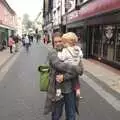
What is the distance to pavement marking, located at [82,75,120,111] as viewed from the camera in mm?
9533

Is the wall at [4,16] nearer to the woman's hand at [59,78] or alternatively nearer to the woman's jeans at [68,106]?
the woman's jeans at [68,106]

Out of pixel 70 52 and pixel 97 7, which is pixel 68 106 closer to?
pixel 70 52

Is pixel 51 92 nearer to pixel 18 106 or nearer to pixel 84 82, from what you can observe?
pixel 18 106

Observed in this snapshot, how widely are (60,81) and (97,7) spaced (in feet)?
57.2

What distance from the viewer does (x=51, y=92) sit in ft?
19.9

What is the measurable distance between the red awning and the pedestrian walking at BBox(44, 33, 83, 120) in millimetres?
12023

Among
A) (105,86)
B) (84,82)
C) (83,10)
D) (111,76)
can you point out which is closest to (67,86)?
(105,86)

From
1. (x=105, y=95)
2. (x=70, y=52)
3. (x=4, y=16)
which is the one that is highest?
(x=4, y=16)

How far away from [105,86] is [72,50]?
674cm

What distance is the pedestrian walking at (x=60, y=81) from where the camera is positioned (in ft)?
19.2

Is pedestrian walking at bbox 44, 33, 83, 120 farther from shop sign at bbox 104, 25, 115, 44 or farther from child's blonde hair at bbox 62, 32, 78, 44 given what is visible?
shop sign at bbox 104, 25, 115, 44

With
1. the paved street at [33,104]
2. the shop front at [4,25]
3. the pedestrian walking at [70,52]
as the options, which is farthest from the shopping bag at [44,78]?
the shop front at [4,25]

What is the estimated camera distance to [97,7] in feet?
75.0

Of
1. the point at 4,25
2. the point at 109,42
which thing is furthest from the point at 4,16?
the point at 109,42
